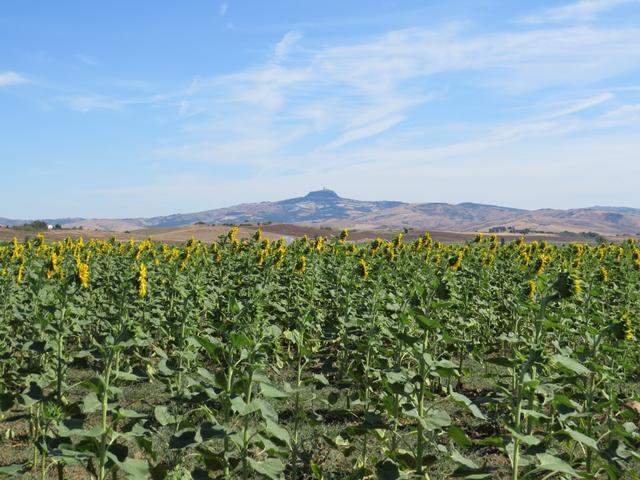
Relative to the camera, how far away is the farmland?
4035 millimetres

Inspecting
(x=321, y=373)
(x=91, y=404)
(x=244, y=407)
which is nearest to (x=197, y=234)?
(x=321, y=373)

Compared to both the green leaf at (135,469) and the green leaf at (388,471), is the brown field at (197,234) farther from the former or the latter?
the green leaf at (135,469)

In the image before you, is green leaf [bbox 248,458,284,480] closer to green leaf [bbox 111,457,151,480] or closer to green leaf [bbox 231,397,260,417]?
green leaf [bbox 231,397,260,417]

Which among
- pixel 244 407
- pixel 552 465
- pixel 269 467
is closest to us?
pixel 552 465

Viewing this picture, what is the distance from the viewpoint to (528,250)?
16453 millimetres

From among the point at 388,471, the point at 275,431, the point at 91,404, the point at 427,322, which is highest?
the point at 427,322

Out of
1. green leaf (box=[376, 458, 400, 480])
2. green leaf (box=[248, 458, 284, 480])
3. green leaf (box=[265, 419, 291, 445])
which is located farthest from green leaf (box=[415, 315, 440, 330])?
green leaf (box=[248, 458, 284, 480])

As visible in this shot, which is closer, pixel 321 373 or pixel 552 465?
pixel 552 465

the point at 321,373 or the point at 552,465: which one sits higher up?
the point at 552,465

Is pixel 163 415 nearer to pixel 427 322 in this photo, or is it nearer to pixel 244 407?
pixel 244 407

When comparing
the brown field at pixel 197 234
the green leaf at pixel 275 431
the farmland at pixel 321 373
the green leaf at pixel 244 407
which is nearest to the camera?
the green leaf at pixel 244 407

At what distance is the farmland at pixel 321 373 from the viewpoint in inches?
159

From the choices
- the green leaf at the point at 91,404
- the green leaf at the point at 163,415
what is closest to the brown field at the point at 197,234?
the green leaf at the point at 163,415

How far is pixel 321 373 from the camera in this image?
21.6ft
